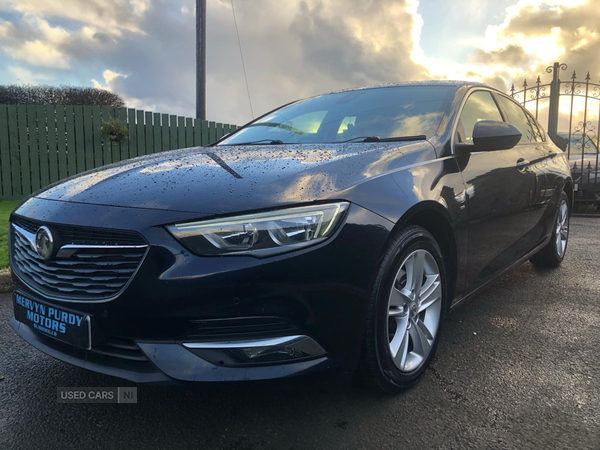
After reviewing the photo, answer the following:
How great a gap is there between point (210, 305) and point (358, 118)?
5.36 ft

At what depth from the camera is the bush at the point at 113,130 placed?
8.17 m

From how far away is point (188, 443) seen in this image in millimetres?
1627

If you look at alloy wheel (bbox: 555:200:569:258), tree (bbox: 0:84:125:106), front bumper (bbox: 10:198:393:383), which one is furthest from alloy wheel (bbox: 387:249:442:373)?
tree (bbox: 0:84:125:106)

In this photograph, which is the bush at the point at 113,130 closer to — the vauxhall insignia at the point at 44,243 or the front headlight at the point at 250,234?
the vauxhall insignia at the point at 44,243

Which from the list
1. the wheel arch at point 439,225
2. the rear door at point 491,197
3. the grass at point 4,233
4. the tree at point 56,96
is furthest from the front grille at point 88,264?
the tree at point 56,96

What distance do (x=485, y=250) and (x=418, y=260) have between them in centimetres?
77

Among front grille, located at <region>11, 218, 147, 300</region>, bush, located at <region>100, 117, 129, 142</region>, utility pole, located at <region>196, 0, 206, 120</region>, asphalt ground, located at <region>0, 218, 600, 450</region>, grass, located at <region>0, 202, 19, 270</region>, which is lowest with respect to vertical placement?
asphalt ground, located at <region>0, 218, 600, 450</region>

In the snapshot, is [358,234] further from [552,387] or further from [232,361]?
[552,387]

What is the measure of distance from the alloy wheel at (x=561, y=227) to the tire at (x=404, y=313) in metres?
2.49

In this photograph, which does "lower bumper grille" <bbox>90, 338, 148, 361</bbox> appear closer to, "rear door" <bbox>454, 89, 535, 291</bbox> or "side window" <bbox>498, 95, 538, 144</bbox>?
"rear door" <bbox>454, 89, 535, 291</bbox>

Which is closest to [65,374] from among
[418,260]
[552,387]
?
[418,260]

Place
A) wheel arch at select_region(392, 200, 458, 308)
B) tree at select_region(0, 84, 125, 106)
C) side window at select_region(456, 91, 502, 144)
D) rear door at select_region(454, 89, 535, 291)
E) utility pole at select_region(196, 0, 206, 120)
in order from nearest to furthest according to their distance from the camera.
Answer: wheel arch at select_region(392, 200, 458, 308), rear door at select_region(454, 89, 535, 291), side window at select_region(456, 91, 502, 144), utility pole at select_region(196, 0, 206, 120), tree at select_region(0, 84, 125, 106)

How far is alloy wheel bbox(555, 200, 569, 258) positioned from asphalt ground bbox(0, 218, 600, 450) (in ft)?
6.00

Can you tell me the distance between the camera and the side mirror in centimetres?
241
